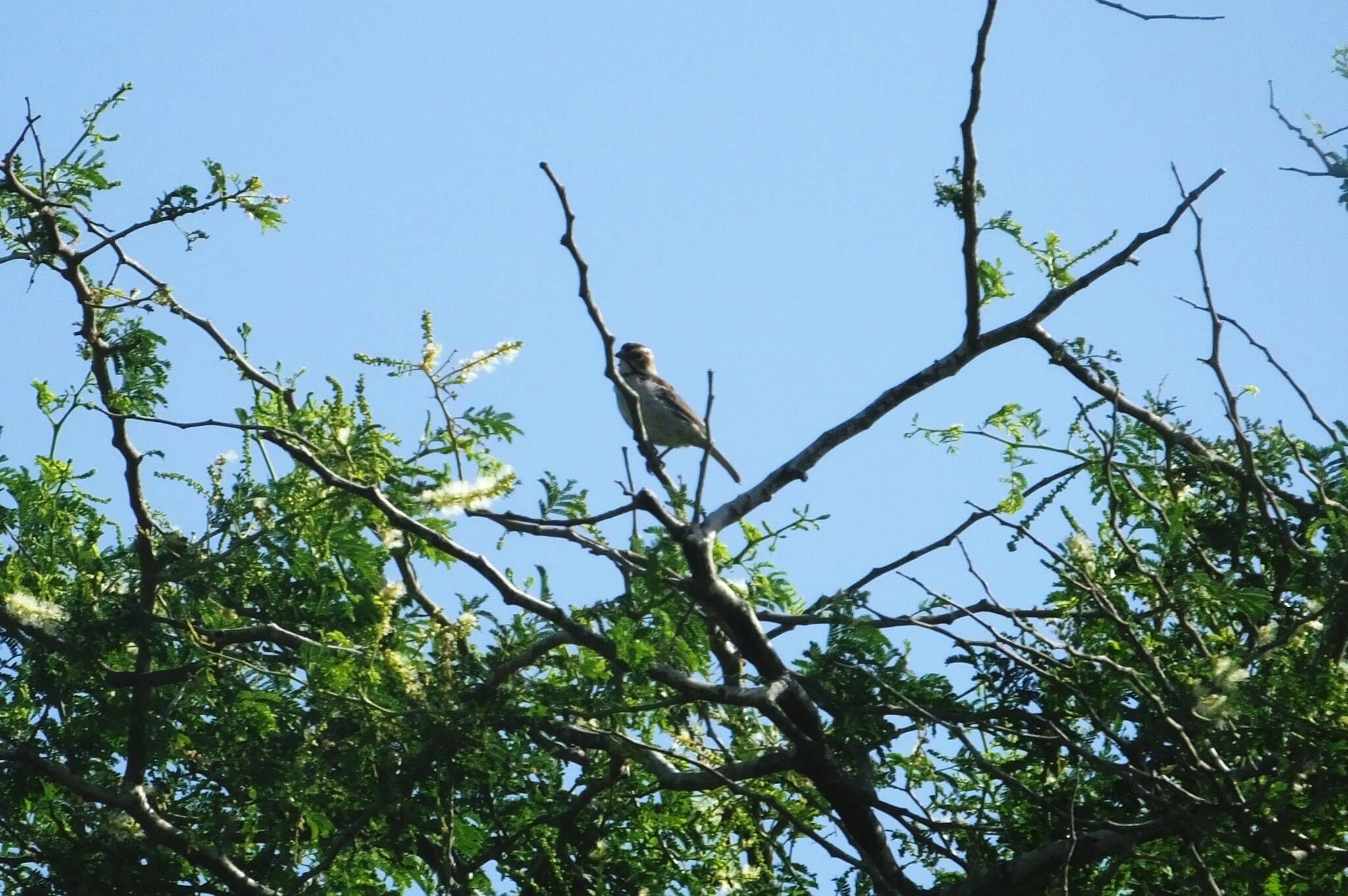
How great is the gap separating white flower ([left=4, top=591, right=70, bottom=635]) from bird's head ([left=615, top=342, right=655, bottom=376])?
684cm

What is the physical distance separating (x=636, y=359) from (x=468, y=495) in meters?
7.66

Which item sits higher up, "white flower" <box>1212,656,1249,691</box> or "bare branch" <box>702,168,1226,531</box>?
"bare branch" <box>702,168,1226,531</box>

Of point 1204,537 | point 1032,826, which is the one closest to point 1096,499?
point 1204,537

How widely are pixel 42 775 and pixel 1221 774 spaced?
3.87 metres

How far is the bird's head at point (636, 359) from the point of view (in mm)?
12086

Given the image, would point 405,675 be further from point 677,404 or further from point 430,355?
point 677,404

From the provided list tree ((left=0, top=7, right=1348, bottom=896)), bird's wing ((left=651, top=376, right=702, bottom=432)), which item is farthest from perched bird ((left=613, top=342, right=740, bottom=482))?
tree ((left=0, top=7, right=1348, bottom=896))

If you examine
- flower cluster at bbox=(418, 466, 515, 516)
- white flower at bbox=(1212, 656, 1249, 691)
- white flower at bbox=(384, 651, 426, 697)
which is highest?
flower cluster at bbox=(418, 466, 515, 516)

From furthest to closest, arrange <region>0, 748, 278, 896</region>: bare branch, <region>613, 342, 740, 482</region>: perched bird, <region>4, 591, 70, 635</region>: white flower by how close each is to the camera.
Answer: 1. <region>613, 342, 740, 482</region>: perched bird
2. <region>4, 591, 70, 635</region>: white flower
3. <region>0, 748, 278, 896</region>: bare branch

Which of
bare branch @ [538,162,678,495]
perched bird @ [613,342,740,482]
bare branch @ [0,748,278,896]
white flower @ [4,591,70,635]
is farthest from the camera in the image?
perched bird @ [613,342,740,482]

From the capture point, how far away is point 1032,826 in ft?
17.6

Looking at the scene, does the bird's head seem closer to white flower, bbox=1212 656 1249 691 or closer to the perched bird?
the perched bird

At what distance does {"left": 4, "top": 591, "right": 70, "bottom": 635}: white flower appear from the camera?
5.31 metres

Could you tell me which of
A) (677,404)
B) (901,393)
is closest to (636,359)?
(677,404)
